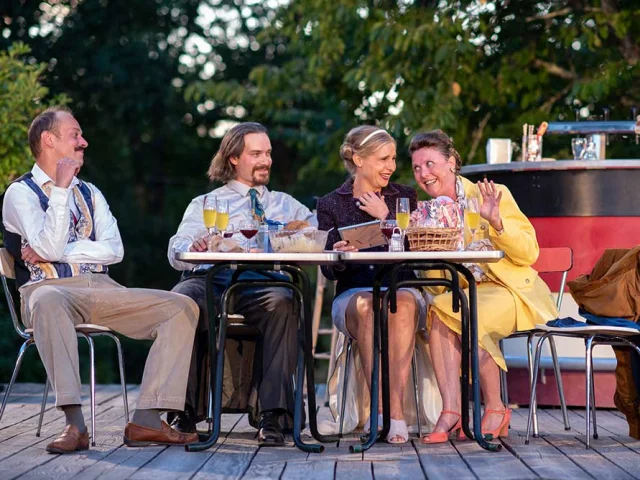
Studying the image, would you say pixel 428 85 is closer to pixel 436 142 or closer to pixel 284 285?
pixel 436 142

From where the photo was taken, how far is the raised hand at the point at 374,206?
15.7ft

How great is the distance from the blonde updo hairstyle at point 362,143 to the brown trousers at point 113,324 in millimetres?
1006

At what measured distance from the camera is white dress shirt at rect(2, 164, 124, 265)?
4504mm

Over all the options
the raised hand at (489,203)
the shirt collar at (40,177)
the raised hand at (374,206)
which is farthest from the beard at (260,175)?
the raised hand at (489,203)

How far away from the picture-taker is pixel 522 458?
4.18m

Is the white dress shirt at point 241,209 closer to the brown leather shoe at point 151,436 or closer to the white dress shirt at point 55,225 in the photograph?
the white dress shirt at point 55,225

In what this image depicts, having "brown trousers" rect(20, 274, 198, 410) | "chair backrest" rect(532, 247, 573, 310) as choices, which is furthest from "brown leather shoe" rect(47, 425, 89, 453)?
"chair backrest" rect(532, 247, 573, 310)

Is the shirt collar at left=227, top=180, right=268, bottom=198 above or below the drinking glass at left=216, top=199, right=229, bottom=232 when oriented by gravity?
above

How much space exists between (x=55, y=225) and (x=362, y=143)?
1363mm

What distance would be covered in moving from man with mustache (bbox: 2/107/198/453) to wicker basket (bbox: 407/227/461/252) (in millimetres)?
944

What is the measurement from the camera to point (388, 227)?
14.3ft

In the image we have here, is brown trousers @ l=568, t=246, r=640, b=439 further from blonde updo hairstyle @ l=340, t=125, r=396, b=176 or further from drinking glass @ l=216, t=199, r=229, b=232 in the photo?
drinking glass @ l=216, t=199, r=229, b=232

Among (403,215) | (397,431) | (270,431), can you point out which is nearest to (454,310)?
(403,215)

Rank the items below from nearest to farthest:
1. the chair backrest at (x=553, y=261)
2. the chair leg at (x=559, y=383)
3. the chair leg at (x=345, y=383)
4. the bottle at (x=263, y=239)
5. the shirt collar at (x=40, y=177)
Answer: the bottle at (x=263, y=239)
the shirt collar at (x=40, y=177)
the chair leg at (x=345, y=383)
the chair leg at (x=559, y=383)
the chair backrest at (x=553, y=261)
